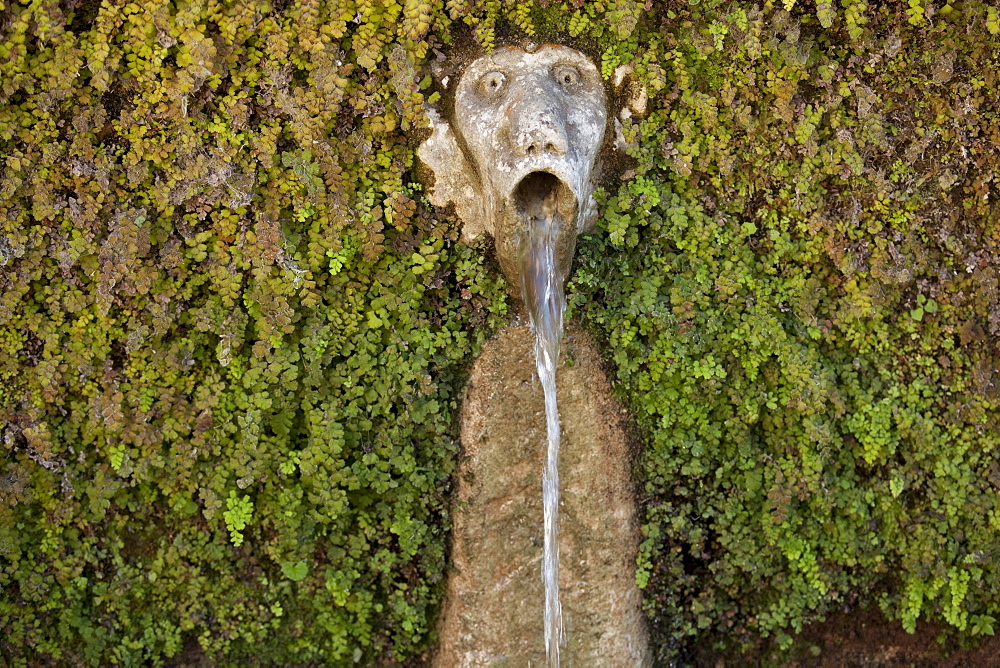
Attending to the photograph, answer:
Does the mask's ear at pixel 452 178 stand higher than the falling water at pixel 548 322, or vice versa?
the mask's ear at pixel 452 178

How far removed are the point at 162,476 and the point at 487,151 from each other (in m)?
1.76

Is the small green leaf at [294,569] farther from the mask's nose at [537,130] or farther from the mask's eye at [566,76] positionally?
the mask's eye at [566,76]

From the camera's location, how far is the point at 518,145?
2848mm

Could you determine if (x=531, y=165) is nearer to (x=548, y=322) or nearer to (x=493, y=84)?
(x=493, y=84)

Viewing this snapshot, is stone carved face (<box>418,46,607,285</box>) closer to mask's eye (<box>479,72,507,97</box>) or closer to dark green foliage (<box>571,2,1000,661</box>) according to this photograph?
mask's eye (<box>479,72,507,97</box>)

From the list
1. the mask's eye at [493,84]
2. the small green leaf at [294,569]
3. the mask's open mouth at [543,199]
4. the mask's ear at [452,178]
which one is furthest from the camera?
the small green leaf at [294,569]

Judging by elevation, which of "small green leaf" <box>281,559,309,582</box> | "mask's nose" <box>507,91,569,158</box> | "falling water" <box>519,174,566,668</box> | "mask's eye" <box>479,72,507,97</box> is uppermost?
"mask's eye" <box>479,72,507,97</box>

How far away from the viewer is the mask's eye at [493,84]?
10.1 ft

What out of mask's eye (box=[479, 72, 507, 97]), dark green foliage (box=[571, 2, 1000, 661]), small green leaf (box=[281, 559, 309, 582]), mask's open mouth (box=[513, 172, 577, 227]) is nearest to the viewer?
mask's open mouth (box=[513, 172, 577, 227])

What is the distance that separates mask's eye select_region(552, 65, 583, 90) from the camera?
10.3 feet

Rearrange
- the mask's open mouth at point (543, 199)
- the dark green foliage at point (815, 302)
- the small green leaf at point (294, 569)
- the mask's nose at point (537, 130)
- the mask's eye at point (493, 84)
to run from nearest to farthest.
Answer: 1. the mask's nose at point (537, 130)
2. the mask's open mouth at point (543, 199)
3. the mask's eye at point (493, 84)
4. the dark green foliage at point (815, 302)
5. the small green leaf at point (294, 569)

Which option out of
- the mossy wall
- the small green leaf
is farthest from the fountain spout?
the small green leaf

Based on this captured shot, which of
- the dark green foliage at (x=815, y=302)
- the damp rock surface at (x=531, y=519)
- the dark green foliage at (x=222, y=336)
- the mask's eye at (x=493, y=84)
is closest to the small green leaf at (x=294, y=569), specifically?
the dark green foliage at (x=222, y=336)

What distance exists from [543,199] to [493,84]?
45cm
